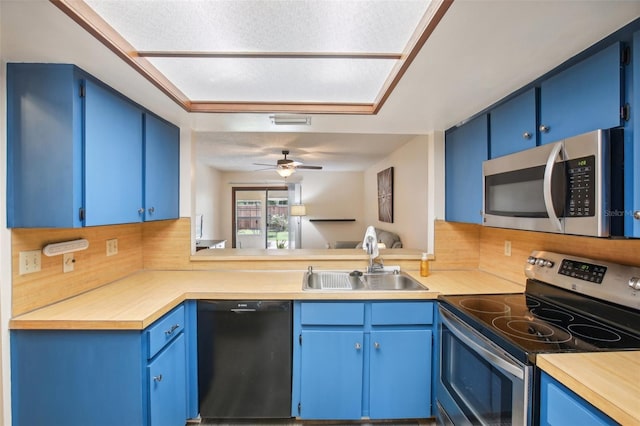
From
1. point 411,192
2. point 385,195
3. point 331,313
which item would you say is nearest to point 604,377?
point 331,313

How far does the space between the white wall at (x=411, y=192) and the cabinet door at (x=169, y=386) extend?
87.0 inches

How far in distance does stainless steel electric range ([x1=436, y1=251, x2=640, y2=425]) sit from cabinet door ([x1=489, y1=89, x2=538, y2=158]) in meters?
0.63

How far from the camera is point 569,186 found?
3.66 ft

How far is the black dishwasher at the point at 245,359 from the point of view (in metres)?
1.75

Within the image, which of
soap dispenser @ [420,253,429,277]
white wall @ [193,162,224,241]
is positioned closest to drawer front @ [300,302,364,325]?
soap dispenser @ [420,253,429,277]

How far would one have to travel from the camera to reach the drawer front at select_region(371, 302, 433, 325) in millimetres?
1762

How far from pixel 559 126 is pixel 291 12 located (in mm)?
1227

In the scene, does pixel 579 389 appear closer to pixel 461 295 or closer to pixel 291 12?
pixel 461 295

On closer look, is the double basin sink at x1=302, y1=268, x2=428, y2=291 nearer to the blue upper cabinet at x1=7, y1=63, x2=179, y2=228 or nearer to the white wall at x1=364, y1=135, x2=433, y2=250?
the white wall at x1=364, y1=135, x2=433, y2=250

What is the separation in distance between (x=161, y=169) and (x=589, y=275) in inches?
100

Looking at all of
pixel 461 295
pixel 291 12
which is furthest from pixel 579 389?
pixel 291 12

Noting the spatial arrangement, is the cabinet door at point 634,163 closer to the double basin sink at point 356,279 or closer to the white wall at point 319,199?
the double basin sink at point 356,279

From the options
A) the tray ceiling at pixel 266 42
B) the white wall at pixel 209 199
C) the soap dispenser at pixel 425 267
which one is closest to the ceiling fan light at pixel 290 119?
the tray ceiling at pixel 266 42

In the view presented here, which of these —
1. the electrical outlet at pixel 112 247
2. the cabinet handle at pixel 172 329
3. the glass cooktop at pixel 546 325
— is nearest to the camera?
the glass cooktop at pixel 546 325
